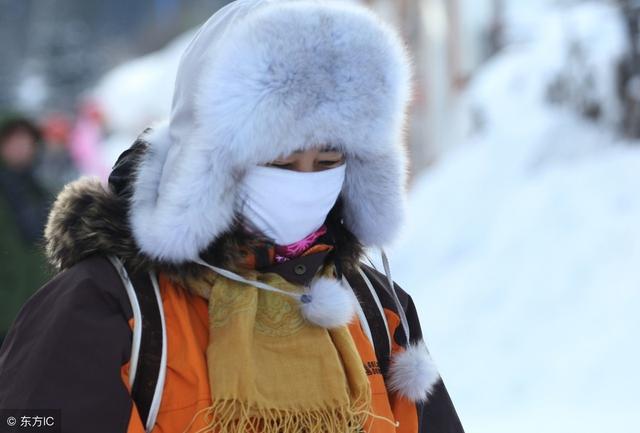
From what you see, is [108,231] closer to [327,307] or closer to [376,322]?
[327,307]

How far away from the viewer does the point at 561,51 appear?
11320mm

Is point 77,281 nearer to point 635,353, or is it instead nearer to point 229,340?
point 229,340

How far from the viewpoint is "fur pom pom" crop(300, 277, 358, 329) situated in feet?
6.49

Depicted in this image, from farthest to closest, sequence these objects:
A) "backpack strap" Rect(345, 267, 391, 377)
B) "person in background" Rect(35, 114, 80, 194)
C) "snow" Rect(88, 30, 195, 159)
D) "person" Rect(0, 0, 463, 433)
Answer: "snow" Rect(88, 30, 195, 159)
"person in background" Rect(35, 114, 80, 194)
"backpack strap" Rect(345, 267, 391, 377)
"person" Rect(0, 0, 463, 433)

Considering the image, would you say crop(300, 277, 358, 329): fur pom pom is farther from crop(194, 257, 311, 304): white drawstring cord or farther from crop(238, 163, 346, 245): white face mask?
crop(238, 163, 346, 245): white face mask

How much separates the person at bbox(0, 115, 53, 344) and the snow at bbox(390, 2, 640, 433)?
2368 mm

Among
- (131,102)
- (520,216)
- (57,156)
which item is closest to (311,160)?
(520,216)

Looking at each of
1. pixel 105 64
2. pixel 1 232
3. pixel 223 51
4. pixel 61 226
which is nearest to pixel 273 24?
pixel 223 51

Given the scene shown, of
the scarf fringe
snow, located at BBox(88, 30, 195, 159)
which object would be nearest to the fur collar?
the scarf fringe

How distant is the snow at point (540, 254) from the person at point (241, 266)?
3.38 metres

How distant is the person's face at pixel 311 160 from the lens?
2078 mm

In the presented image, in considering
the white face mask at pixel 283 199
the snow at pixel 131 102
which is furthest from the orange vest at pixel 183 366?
the snow at pixel 131 102

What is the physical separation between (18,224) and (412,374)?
10.8 ft

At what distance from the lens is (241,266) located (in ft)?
6.61
